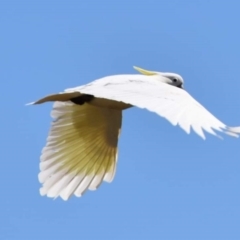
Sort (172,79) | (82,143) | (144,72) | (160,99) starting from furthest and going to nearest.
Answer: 1. (82,143)
2. (144,72)
3. (172,79)
4. (160,99)

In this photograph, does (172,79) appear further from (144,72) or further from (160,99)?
(160,99)

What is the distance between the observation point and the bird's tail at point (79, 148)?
7684 mm

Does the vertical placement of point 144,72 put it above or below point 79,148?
above

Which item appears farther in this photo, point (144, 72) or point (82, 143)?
point (82, 143)

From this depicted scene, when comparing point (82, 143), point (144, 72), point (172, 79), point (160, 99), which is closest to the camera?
point (160, 99)

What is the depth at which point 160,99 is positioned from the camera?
577 centimetres

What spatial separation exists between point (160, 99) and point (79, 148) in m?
2.26

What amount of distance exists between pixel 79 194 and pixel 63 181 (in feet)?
0.64

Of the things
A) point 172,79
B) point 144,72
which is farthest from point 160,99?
point 144,72

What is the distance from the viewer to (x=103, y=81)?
6.68 metres

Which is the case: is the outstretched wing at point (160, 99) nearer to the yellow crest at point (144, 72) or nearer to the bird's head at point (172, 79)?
the bird's head at point (172, 79)

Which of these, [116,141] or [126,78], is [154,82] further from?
[116,141]

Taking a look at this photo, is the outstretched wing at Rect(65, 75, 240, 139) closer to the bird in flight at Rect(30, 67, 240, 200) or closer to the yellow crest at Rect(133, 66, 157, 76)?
the bird in flight at Rect(30, 67, 240, 200)

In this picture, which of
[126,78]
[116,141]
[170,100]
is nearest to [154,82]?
[126,78]
